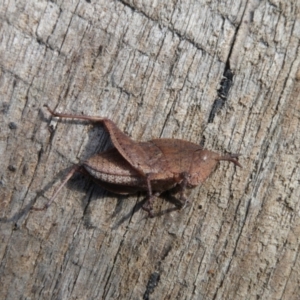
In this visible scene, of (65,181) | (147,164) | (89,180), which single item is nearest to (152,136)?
(147,164)

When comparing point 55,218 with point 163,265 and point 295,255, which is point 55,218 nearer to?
point 163,265

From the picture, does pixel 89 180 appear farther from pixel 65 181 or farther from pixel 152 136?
pixel 152 136

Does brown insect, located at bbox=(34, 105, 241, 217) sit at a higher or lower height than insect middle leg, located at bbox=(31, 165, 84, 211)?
higher

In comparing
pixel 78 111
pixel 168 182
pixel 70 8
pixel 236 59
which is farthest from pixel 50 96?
pixel 236 59

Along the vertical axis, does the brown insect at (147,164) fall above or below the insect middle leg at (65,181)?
above
